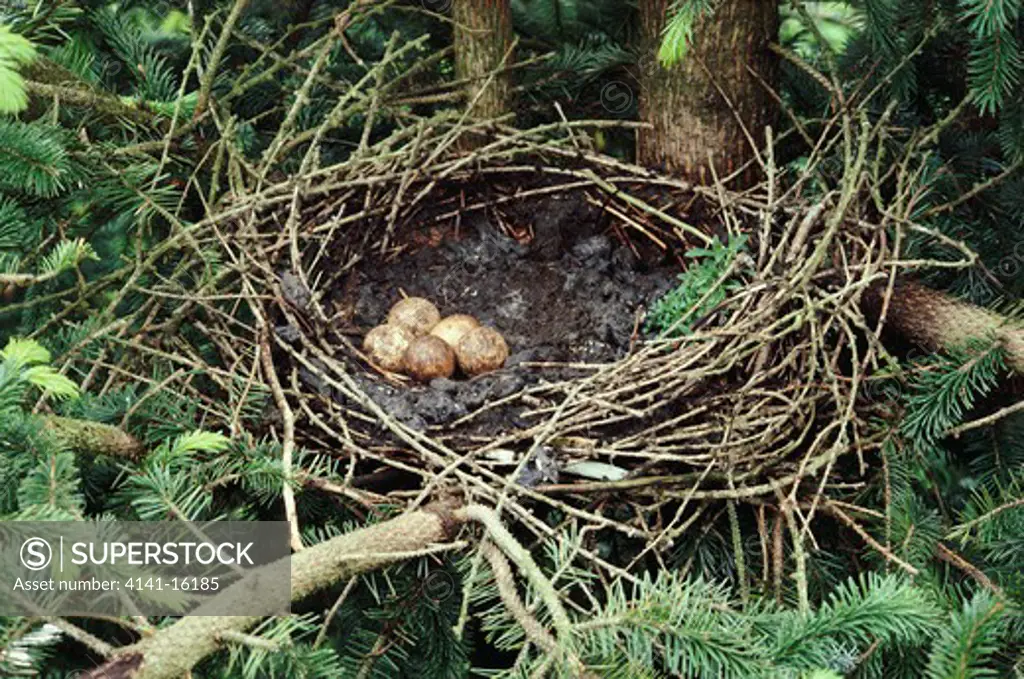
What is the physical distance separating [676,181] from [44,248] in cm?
138

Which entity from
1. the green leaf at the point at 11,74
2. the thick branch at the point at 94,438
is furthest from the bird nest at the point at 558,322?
the green leaf at the point at 11,74

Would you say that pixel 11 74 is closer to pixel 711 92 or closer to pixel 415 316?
pixel 415 316

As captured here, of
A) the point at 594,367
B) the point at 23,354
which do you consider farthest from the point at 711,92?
the point at 23,354

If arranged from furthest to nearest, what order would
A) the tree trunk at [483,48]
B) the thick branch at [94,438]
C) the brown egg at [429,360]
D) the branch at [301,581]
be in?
the tree trunk at [483,48], the brown egg at [429,360], the thick branch at [94,438], the branch at [301,581]

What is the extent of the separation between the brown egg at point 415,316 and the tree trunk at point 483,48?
48 cm

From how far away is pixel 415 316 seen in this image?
2.69 meters

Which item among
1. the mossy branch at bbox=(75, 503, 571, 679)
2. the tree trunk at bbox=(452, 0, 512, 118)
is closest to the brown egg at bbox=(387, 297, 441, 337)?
the tree trunk at bbox=(452, 0, 512, 118)

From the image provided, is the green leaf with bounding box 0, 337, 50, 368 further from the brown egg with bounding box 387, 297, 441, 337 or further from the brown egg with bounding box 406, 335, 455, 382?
the brown egg with bounding box 387, 297, 441, 337

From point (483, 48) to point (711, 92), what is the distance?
1.81 ft

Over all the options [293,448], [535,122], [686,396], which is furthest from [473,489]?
[535,122]

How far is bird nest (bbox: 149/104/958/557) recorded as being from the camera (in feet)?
6.83

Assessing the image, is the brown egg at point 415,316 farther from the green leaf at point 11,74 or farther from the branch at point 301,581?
the green leaf at point 11,74

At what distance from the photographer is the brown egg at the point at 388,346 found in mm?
2578

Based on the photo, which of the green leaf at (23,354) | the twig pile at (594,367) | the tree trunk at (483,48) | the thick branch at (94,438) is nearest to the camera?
the green leaf at (23,354)
